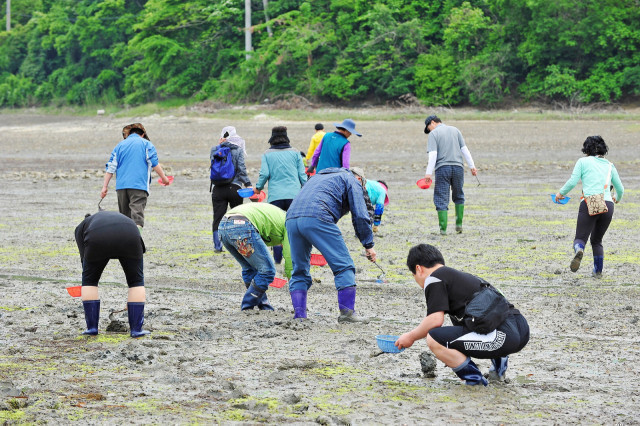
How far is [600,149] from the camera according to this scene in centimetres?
994

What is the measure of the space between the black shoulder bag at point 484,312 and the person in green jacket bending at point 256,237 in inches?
102

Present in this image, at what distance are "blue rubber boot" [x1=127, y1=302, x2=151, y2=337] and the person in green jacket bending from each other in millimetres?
1080

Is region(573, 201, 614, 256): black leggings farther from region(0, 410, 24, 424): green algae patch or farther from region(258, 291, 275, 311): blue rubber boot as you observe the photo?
region(0, 410, 24, 424): green algae patch

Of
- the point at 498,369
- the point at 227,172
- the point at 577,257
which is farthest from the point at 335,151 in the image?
the point at 498,369

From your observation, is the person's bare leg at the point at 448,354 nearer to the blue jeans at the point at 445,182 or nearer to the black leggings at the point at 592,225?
the black leggings at the point at 592,225

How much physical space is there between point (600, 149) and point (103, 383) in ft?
20.7

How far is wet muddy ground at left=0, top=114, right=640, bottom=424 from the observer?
17.8 ft

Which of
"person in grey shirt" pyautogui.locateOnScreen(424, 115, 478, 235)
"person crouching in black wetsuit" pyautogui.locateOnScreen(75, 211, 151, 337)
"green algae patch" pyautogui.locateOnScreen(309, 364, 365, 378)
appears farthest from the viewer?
"person in grey shirt" pyautogui.locateOnScreen(424, 115, 478, 235)

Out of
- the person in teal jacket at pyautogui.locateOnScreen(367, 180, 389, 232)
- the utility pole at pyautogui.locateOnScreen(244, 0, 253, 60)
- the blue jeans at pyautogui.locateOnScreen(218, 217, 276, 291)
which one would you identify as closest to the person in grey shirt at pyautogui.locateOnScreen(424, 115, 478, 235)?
the person in teal jacket at pyautogui.locateOnScreen(367, 180, 389, 232)

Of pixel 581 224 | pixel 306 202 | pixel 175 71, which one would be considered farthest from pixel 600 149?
pixel 175 71

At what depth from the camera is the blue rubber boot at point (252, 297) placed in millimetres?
8156

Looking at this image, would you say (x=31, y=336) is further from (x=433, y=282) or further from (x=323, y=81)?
(x=323, y=81)

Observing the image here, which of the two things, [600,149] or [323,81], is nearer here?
[600,149]

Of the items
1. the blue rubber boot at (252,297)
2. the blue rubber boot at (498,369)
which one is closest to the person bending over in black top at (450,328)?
the blue rubber boot at (498,369)
